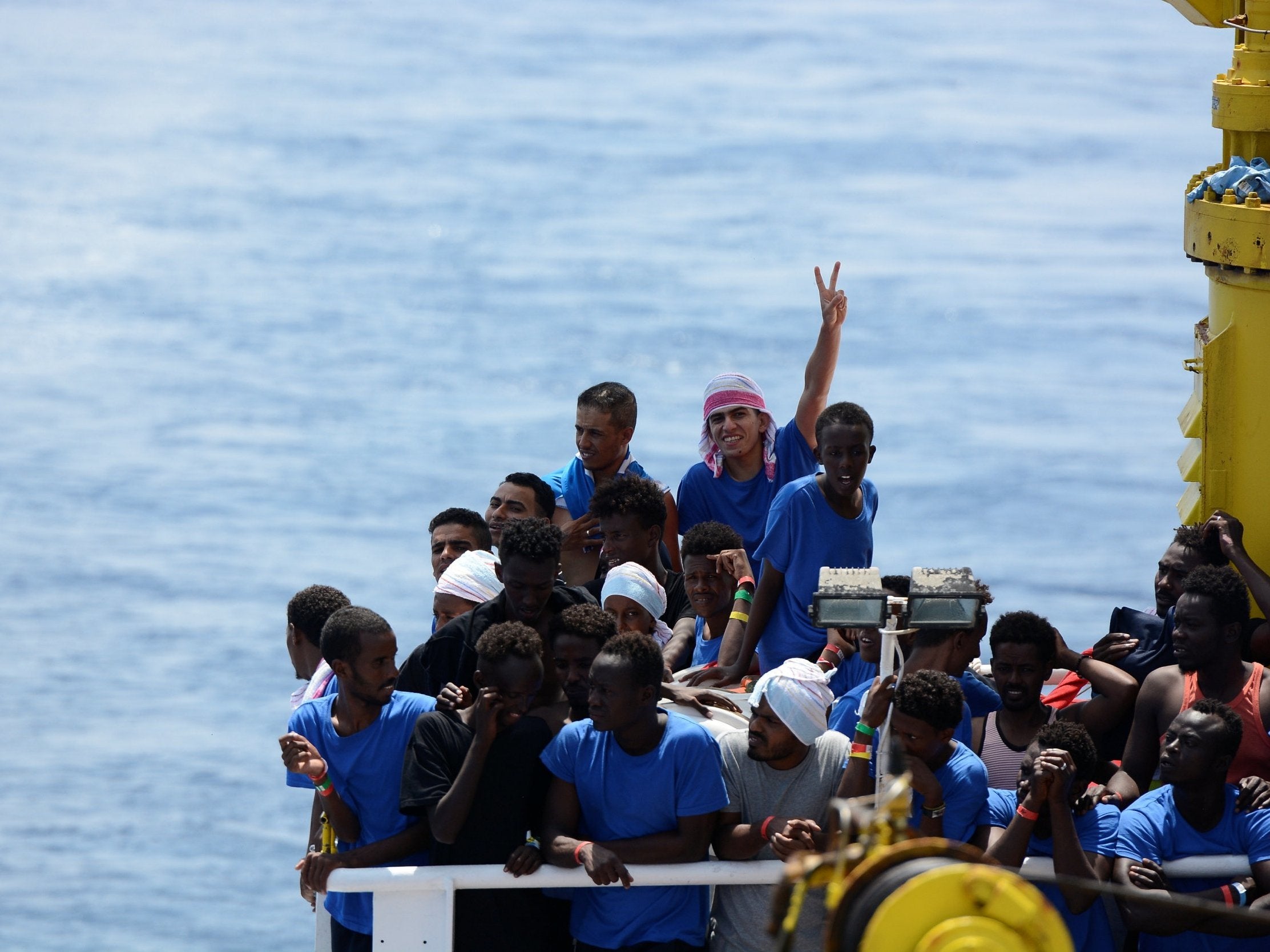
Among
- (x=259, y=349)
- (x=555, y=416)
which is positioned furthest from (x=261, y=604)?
(x=259, y=349)

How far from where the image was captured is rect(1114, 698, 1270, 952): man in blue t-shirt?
655cm

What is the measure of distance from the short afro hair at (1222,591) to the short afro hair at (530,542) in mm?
2459

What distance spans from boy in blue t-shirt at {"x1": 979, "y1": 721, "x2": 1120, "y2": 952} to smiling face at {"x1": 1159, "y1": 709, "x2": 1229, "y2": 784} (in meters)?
0.26

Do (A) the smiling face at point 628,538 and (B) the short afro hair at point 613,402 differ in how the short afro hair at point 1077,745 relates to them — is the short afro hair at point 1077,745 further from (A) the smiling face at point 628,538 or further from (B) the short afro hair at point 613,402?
(B) the short afro hair at point 613,402

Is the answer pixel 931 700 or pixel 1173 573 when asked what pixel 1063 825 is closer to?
pixel 931 700

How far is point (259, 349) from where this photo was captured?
2304 inches

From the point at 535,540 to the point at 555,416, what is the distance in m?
45.8

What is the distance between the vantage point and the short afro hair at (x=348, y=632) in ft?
22.5

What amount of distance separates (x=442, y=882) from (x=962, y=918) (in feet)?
10.9

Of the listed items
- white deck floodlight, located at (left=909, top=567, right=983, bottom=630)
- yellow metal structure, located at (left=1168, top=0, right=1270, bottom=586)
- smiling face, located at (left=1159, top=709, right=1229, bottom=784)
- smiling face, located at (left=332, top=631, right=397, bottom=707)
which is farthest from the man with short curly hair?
yellow metal structure, located at (left=1168, top=0, right=1270, bottom=586)

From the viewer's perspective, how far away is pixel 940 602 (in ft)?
20.5

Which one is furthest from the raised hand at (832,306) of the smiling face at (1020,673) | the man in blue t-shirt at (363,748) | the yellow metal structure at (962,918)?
the yellow metal structure at (962,918)

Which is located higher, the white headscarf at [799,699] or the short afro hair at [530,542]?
the short afro hair at [530,542]

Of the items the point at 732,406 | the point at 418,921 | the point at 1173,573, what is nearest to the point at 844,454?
the point at 732,406
